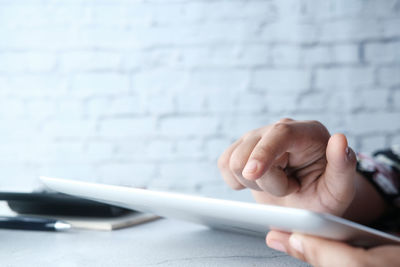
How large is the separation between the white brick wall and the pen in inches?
35.8

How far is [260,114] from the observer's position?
145 cm

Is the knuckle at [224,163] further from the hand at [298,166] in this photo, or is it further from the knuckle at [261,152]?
the knuckle at [261,152]

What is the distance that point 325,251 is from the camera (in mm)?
262

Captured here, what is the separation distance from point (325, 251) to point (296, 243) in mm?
23

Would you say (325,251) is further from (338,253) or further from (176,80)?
(176,80)

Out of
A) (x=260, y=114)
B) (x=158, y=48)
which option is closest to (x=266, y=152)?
(x=260, y=114)

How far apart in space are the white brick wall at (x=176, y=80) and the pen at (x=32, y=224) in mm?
908

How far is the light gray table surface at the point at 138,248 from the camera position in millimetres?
360

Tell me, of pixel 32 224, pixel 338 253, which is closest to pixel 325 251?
pixel 338 253

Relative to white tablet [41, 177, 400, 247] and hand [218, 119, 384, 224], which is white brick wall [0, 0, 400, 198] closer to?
hand [218, 119, 384, 224]

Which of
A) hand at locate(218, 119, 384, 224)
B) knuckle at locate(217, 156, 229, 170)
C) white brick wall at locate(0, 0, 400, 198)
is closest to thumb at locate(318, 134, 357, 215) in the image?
hand at locate(218, 119, 384, 224)

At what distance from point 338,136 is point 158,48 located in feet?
3.86

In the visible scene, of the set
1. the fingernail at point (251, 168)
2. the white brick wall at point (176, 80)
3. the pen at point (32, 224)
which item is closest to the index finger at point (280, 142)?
the fingernail at point (251, 168)

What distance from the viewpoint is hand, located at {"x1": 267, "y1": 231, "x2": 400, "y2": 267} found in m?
0.25
